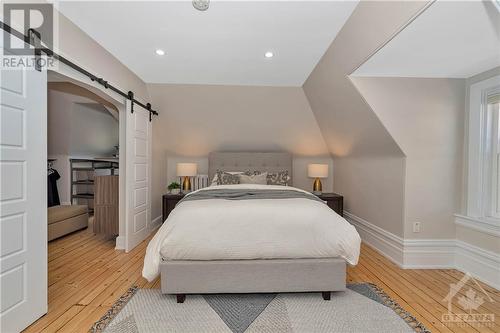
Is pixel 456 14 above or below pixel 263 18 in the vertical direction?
below

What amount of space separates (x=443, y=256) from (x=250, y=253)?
2.29 meters

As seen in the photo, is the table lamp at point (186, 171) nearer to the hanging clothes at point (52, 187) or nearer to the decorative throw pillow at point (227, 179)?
the decorative throw pillow at point (227, 179)

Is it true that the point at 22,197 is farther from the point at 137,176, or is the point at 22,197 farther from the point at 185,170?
the point at 185,170

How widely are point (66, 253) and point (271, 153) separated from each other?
10.7ft

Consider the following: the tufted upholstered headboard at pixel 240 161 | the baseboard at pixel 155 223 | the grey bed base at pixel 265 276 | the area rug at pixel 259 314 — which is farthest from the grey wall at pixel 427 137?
the baseboard at pixel 155 223

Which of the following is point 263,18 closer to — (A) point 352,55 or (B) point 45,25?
(A) point 352,55

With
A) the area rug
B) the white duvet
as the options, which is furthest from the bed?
the area rug

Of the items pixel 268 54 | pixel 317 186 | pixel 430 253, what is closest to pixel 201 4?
pixel 268 54

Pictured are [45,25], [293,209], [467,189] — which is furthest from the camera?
[467,189]

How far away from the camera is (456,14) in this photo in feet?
5.52

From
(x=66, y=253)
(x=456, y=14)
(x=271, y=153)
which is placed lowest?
Result: (x=66, y=253)

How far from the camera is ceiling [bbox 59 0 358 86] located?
82.5 inches

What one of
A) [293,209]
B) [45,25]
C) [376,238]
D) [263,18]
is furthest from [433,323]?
[45,25]

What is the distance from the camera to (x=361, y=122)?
3180mm
